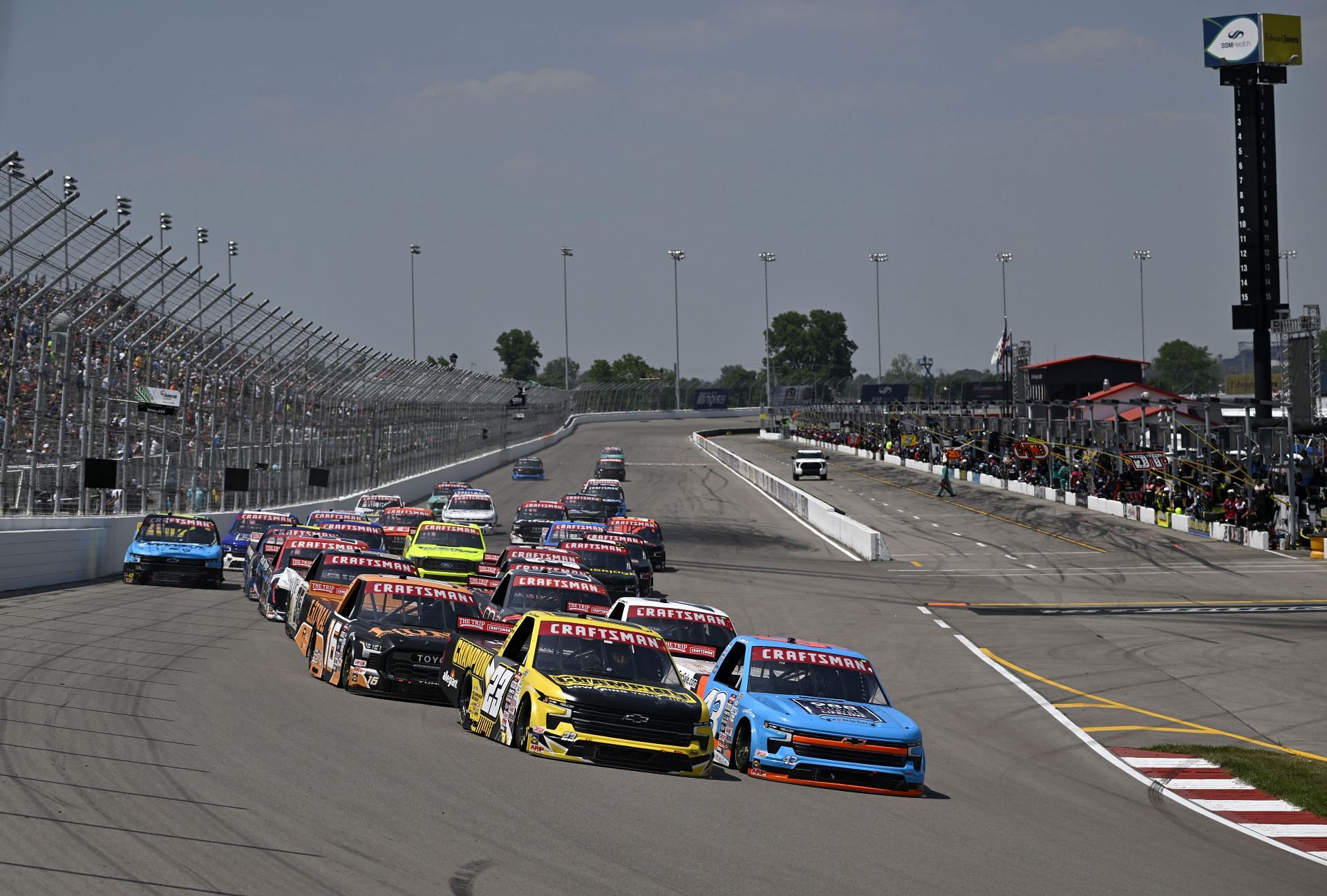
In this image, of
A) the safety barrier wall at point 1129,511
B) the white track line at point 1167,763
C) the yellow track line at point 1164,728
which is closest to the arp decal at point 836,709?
the white track line at point 1167,763

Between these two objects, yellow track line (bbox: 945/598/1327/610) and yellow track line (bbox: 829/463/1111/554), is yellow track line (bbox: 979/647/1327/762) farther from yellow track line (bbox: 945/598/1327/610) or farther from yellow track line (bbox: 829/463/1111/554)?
yellow track line (bbox: 829/463/1111/554)

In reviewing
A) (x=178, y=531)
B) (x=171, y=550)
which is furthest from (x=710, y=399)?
(x=171, y=550)

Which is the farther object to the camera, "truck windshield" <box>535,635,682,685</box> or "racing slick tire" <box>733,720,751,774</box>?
"racing slick tire" <box>733,720,751,774</box>

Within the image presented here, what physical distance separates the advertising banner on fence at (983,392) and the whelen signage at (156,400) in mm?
116345

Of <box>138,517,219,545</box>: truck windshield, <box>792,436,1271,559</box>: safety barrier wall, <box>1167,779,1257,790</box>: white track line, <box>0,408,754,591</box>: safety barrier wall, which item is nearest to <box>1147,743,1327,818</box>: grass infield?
<box>1167,779,1257,790</box>: white track line

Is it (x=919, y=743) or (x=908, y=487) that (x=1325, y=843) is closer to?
(x=919, y=743)

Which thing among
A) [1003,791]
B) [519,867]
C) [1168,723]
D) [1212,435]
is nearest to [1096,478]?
[1212,435]

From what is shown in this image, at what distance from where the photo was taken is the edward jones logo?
6931 centimetres

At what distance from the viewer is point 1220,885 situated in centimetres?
912

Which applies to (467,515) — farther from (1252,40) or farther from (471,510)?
(1252,40)

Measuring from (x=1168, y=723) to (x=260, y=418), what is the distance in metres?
28.6

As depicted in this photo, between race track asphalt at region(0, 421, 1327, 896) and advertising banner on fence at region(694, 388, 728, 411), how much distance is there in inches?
5645

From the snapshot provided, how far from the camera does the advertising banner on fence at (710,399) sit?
162 metres

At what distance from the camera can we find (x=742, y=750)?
1253 centimetres
